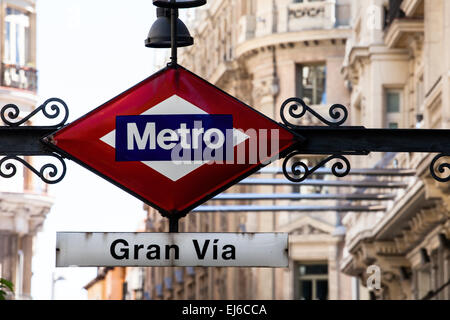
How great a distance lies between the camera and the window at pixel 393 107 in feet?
120

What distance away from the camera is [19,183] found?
61.1 metres

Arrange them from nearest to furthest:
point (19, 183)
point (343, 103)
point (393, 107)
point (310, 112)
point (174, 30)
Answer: point (310, 112)
point (174, 30)
point (393, 107)
point (343, 103)
point (19, 183)

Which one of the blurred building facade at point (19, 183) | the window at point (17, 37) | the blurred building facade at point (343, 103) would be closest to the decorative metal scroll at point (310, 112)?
the blurred building facade at point (343, 103)

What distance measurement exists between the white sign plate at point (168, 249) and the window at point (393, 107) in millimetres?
29059

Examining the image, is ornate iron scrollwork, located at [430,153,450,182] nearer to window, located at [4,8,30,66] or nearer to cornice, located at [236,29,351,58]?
cornice, located at [236,29,351,58]

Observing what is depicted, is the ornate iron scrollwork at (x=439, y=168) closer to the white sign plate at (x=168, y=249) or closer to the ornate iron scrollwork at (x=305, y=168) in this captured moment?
the ornate iron scrollwork at (x=305, y=168)

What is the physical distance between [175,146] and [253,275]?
49.6 m

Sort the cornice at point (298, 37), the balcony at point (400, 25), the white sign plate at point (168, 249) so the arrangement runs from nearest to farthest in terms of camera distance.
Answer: the white sign plate at point (168, 249) → the balcony at point (400, 25) → the cornice at point (298, 37)

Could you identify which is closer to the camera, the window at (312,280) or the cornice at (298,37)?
the cornice at (298,37)

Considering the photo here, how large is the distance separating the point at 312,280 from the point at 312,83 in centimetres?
693

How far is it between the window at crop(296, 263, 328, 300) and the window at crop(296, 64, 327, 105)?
226 inches

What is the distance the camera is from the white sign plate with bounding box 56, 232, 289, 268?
746 cm

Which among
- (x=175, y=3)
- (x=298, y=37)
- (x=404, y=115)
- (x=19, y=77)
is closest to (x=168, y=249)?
(x=175, y=3)

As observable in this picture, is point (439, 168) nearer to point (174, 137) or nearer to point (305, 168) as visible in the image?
point (305, 168)
